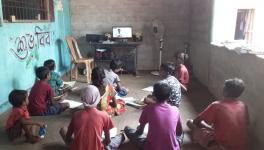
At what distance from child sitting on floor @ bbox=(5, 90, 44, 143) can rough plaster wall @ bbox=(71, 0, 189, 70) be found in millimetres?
4143

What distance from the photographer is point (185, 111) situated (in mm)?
3605

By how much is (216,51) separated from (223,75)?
59 centimetres

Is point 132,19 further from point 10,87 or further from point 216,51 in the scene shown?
point 10,87

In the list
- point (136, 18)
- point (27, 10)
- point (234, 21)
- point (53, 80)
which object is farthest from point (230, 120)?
point (136, 18)

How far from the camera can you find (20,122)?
Result: 2609mm

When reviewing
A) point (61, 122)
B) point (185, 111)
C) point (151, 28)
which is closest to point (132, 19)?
point (151, 28)

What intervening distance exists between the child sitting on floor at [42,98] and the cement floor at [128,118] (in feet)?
0.29

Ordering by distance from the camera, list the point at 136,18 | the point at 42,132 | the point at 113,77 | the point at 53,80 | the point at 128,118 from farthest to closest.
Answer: the point at 136,18 < the point at 53,80 < the point at 113,77 < the point at 128,118 < the point at 42,132

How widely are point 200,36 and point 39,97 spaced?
12.0 feet

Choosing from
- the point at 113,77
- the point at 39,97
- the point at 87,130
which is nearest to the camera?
the point at 87,130

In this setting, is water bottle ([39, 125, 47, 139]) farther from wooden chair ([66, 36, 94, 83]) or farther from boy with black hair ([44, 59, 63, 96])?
wooden chair ([66, 36, 94, 83])

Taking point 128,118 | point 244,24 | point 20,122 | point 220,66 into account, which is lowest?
point 128,118

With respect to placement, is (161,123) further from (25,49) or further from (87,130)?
(25,49)

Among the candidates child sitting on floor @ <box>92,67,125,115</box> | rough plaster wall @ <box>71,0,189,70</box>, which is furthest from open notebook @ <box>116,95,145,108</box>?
rough plaster wall @ <box>71,0,189,70</box>
